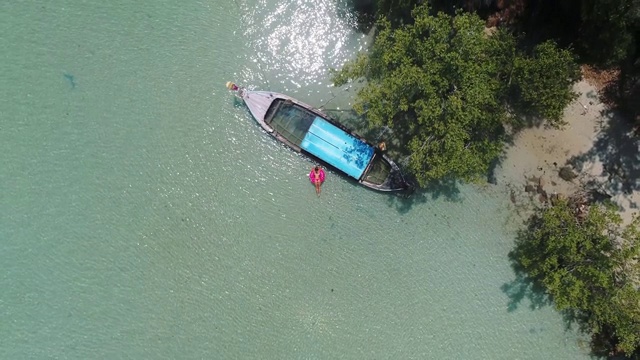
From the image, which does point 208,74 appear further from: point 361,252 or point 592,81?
point 592,81

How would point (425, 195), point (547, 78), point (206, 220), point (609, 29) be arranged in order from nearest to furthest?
1. point (547, 78)
2. point (609, 29)
3. point (425, 195)
4. point (206, 220)

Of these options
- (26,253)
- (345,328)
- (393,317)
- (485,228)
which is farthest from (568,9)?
(26,253)

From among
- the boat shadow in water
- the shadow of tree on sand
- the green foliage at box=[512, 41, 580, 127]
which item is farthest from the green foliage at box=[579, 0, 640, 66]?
the boat shadow in water

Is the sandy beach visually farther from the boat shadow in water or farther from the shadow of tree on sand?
the boat shadow in water

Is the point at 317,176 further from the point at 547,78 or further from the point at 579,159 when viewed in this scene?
the point at 579,159

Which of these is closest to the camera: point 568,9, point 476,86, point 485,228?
point 476,86

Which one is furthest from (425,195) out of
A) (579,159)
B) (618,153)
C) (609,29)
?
(609,29)
